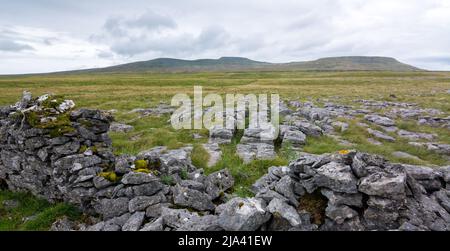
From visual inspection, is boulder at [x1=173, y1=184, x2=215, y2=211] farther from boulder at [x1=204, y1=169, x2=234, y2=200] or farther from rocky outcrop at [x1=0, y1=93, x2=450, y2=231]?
boulder at [x1=204, y1=169, x2=234, y2=200]

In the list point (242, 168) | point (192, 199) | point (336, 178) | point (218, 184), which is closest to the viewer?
point (336, 178)

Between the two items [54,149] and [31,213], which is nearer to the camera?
[31,213]

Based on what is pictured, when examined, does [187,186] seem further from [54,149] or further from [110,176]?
[54,149]

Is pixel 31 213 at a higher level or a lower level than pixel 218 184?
lower

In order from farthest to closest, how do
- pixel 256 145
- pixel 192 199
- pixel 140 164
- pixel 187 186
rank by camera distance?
1. pixel 256 145
2. pixel 140 164
3. pixel 187 186
4. pixel 192 199

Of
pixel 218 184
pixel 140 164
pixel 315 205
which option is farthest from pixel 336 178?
pixel 140 164

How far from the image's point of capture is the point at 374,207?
793 cm

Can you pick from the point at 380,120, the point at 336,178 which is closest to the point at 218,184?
the point at 336,178

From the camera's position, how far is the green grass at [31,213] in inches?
436

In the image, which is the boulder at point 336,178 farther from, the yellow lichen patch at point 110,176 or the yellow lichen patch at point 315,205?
the yellow lichen patch at point 110,176

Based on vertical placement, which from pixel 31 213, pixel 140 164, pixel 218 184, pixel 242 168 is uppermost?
pixel 140 164

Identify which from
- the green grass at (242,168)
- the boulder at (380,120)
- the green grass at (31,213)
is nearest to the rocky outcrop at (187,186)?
the green grass at (31,213)

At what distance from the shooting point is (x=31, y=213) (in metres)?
12.3

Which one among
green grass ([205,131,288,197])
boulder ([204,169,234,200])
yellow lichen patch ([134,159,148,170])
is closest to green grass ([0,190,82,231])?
yellow lichen patch ([134,159,148,170])
